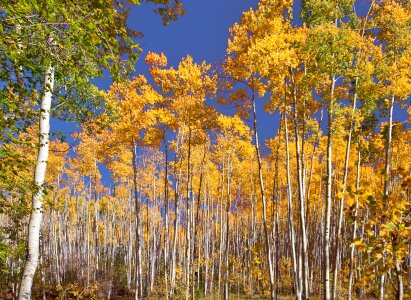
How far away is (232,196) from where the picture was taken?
30906mm

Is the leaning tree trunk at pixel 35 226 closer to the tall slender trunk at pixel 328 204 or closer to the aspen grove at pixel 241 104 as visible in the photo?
the aspen grove at pixel 241 104

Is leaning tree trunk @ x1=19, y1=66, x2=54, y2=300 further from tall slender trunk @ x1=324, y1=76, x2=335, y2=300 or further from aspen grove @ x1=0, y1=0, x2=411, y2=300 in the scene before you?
tall slender trunk @ x1=324, y1=76, x2=335, y2=300

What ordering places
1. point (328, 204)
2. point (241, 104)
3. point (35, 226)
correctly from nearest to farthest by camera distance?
point (35, 226) < point (328, 204) < point (241, 104)

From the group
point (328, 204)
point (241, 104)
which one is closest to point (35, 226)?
point (328, 204)

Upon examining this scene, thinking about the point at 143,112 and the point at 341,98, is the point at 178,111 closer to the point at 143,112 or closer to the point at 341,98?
the point at 143,112

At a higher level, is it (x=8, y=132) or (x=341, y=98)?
(x=341, y=98)

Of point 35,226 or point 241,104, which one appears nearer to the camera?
point 35,226

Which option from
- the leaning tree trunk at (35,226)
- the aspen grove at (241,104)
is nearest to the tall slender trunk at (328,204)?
the aspen grove at (241,104)

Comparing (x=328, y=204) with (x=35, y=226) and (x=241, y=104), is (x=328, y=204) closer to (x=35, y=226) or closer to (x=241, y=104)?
(x=241, y=104)

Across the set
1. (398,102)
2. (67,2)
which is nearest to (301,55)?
(398,102)

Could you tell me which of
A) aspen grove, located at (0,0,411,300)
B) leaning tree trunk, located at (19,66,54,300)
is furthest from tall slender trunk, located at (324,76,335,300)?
leaning tree trunk, located at (19,66,54,300)

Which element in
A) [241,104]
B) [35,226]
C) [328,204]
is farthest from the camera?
[241,104]

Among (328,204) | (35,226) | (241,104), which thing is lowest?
(35,226)

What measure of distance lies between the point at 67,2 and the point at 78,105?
258 centimetres
